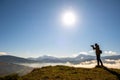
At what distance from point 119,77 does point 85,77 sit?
366cm

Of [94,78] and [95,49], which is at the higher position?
[95,49]

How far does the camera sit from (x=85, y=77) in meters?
16.7

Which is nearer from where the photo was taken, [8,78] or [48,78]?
[48,78]

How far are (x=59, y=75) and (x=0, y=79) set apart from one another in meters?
6.70

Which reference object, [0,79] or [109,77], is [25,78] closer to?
[0,79]

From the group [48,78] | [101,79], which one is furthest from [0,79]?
[101,79]

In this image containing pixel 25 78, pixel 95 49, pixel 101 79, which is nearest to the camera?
pixel 101 79

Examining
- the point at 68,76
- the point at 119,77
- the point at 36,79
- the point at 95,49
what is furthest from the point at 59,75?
the point at 95,49

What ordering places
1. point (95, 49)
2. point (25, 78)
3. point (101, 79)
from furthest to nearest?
point (95, 49), point (25, 78), point (101, 79)

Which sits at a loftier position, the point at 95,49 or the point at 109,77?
the point at 95,49

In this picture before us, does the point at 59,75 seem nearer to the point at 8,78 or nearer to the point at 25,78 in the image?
the point at 25,78

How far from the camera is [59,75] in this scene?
1739 centimetres

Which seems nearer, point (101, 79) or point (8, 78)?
point (101, 79)

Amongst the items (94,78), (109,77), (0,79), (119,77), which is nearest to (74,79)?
(94,78)
